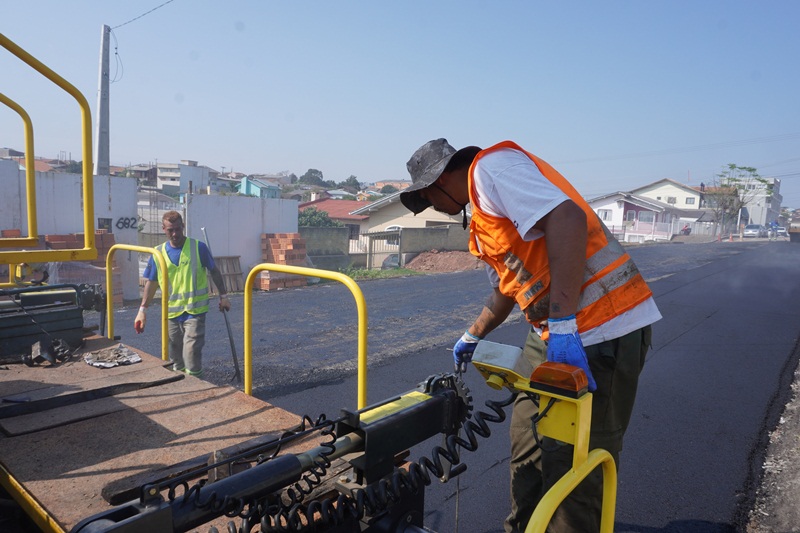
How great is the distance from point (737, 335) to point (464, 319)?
3950 millimetres

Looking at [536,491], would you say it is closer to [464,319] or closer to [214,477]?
[214,477]

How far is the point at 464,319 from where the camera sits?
9117 mm

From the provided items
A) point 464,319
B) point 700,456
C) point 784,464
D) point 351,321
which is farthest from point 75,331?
point 464,319

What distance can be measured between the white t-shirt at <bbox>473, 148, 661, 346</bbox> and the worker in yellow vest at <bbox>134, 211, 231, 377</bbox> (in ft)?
14.0

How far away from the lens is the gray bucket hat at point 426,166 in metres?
2.14

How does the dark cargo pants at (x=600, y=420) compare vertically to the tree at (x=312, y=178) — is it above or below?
below

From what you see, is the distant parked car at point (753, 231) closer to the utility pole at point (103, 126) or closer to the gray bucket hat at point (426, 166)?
the utility pole at point (103, 126)

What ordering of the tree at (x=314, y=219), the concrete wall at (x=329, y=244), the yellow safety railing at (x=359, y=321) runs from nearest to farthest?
the yellow safety railing at (x=359, y=321) → the concrete wall at (x=329, y=244) → the tree at (x=314, y=219)

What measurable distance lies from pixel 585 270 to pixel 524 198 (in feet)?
1.21

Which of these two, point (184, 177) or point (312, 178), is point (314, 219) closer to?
point (184, 177)

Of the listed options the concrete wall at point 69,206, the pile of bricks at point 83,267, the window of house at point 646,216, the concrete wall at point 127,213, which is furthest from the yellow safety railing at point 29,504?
the window of house at point 646,216

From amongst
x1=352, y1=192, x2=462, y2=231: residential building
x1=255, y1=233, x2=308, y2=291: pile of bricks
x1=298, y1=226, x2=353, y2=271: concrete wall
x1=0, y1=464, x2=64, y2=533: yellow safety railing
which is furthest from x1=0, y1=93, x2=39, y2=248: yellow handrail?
x1=352, y1=192, x2=462, y2=231: residential building

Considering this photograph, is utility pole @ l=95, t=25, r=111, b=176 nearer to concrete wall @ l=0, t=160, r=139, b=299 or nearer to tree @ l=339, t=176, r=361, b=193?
concrete wall @ l=0, t=160, r=139, b=299

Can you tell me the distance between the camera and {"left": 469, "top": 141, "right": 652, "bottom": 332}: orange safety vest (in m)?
1.94
